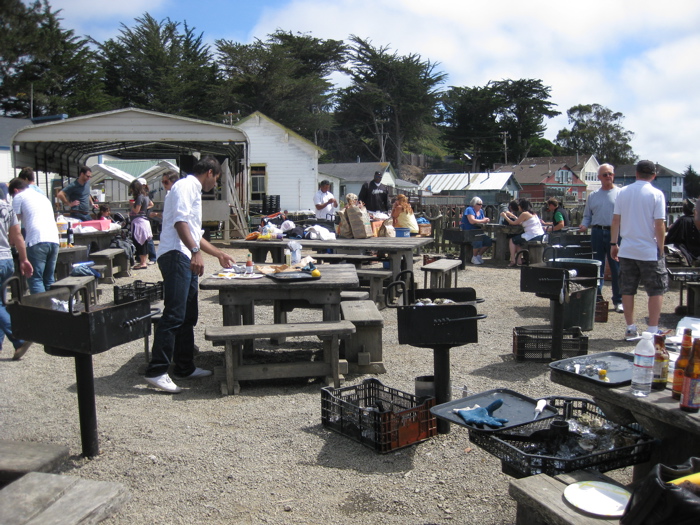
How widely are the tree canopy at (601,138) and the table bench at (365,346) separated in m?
94.2

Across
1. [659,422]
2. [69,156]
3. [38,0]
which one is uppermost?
[38,0]

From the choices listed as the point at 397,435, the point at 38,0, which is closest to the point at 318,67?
the point at 38,0

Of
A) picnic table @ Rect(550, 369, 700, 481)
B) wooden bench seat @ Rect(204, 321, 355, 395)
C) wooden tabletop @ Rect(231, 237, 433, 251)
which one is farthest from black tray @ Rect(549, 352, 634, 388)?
wooden tabletop @ Rect(231, 237, 433, 251)

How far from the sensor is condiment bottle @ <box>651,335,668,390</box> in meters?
2.96

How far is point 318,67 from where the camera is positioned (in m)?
59.8

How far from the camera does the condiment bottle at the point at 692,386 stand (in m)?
2.65

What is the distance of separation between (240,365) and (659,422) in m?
3.47

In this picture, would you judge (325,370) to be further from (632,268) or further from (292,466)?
(632,268)

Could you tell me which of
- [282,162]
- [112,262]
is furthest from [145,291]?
[282,162]

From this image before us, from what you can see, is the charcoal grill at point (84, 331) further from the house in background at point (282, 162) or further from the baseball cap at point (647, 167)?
the house in background at point (282, 162)

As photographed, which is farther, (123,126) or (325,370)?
(123,126)

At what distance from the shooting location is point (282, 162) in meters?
33.5

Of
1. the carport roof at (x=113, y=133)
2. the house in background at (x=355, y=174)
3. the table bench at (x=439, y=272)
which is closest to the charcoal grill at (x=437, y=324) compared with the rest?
the table bench at (x=439, y=272)

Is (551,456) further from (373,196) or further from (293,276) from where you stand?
(373,196)
